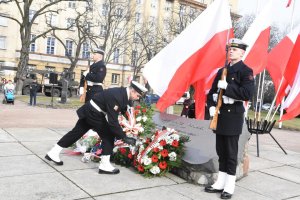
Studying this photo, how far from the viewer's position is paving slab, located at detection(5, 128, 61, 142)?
305 inches

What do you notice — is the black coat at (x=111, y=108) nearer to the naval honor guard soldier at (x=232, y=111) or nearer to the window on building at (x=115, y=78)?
the naval honor guard soldier at (x=232, y=111)

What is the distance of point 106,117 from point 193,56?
1.81 meters

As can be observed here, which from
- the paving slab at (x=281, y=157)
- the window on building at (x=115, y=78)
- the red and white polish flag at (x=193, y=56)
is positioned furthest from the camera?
the window on building at (x=115, y=78)

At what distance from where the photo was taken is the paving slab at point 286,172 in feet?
20.0

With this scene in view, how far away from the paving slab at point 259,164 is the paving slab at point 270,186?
0.58 meters

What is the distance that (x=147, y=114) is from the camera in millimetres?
6246

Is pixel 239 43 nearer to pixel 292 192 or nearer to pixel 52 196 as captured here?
pixel 292 192

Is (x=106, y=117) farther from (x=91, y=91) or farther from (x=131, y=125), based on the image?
(x=91, y=91)

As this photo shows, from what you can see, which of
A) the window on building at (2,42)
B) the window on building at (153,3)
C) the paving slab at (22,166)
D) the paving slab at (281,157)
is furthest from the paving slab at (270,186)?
the window on building at (153,3)

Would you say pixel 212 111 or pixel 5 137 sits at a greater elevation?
pixel 212 111

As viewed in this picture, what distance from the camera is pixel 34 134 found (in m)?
8.34

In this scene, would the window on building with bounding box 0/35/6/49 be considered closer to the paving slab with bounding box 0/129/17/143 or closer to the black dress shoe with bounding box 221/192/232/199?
the paving slab with bounding box 0/129/17/143

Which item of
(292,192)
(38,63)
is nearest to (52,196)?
(292,192)

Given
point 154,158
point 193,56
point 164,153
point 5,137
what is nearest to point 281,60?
point 193,56
